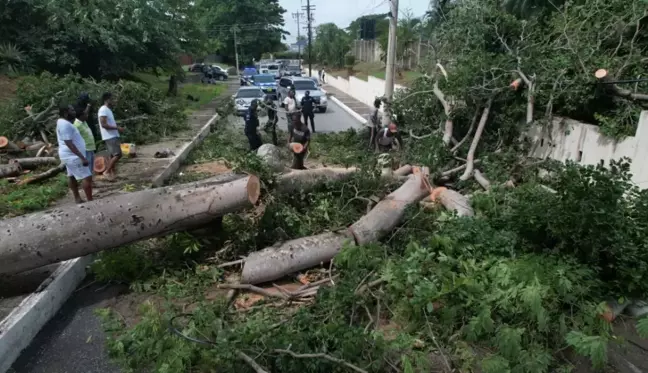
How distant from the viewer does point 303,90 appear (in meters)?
21.6

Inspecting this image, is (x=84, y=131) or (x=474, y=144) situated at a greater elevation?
(x=84, y=131)

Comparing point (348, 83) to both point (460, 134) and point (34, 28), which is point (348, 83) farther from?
point (460, 134)

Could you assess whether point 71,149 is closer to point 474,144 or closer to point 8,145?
point 8,145

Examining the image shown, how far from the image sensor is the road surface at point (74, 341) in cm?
347

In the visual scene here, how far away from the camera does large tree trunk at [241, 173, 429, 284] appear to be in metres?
4.55

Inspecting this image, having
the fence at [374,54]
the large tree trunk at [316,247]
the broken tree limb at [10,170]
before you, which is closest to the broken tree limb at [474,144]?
the large tree trunk at [316,247]

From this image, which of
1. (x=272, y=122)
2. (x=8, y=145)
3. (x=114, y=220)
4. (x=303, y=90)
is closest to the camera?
(x=114, y=220)

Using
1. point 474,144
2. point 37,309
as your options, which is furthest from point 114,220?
point 474,144

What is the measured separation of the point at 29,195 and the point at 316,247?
4754 mm

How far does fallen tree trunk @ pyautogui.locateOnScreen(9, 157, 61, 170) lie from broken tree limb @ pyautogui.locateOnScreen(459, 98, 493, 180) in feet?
25.6

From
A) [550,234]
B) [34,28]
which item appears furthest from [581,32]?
[34,28]

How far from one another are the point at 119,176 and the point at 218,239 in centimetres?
397

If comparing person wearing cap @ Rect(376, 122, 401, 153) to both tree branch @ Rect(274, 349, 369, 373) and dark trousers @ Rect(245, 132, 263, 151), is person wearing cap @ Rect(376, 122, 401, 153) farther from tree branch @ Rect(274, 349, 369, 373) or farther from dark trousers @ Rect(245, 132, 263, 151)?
tree branch @ Rect(274, 349, 369, 373)

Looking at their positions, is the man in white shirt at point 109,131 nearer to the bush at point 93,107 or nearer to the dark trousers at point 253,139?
the bush at point 93,107
